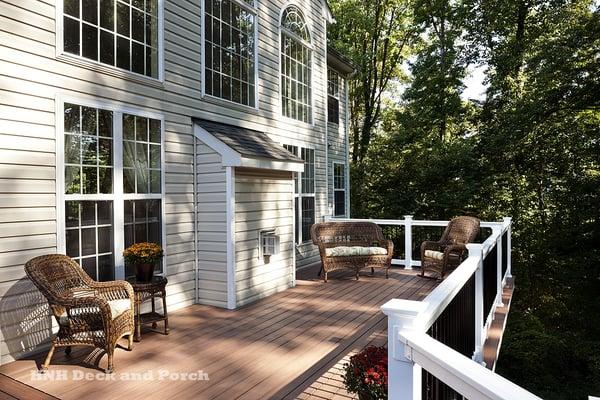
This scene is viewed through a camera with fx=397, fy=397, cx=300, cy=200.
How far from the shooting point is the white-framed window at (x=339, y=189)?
10.2m

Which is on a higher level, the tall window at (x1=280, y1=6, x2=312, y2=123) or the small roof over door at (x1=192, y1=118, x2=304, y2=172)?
the tall window at (x1=280, y1=6, x2=312, y2=123)

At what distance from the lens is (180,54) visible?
5.22 m

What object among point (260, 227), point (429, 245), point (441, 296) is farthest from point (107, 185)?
point (429, 245)

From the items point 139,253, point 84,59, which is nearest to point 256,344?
point 139,253

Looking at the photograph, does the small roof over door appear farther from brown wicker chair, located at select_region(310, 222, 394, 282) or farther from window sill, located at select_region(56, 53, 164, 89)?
brown wicker chair, located at select_region(310, 222, 394, 282)

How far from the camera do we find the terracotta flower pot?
4.04 m

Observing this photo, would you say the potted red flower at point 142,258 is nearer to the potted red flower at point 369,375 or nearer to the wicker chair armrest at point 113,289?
the wicker chair armrest at point 113,289

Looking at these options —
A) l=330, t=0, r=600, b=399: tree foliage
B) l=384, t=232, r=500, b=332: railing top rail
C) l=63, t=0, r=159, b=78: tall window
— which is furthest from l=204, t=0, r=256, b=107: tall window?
l=330, t=0, r=600, b=399: tree foliage

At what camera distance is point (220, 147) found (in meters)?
5.17

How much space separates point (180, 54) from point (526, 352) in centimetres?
930

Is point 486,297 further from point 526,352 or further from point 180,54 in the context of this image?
point 526,352

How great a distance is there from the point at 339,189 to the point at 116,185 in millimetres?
6701

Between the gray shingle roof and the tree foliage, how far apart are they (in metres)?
7.22

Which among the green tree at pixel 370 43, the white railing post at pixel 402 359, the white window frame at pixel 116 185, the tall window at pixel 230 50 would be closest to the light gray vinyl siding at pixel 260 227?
the white window frame at pixel 116 185
